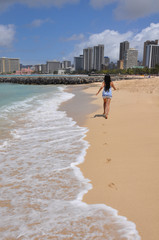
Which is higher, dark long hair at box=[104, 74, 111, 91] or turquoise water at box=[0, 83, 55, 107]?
dark long hair at box=[104, 74, 111, 91]

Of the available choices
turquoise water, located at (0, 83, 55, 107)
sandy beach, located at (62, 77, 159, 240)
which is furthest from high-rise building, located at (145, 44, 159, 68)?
sandy beach, located at (62, 77, 159, 240)

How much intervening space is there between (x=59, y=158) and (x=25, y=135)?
2368mm

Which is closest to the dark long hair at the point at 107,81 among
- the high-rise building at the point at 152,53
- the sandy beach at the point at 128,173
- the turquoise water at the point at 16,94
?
the sandy beach at the point at 128,173

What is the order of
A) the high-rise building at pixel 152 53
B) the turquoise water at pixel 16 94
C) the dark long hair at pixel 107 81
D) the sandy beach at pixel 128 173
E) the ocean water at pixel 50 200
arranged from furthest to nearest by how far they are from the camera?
1. the high-rise building at pixel 152 53
2. the turquoise water at pixel 16 94
3. the dark long hair at pixel 107 81
4. the sandy beach at pixel 128 173
5. the ocean water at pixel 50 200

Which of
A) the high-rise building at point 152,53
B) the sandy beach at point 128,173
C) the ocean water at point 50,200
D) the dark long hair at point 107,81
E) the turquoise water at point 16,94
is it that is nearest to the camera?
the ocean water at point 50,200

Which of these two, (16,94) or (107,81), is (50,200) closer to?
(107,81)

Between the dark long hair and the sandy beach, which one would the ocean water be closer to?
the sandy beach

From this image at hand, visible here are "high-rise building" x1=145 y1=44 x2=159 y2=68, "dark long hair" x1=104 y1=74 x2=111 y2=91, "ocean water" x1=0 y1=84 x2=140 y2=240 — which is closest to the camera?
"ocean water" x1=0 y1=84 x2=140 y2=240

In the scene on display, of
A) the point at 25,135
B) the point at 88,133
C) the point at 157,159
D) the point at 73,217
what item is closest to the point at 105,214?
the point at 73,217

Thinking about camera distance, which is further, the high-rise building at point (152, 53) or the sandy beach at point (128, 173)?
the high-rise building at point (152, 53)

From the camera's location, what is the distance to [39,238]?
208 cm

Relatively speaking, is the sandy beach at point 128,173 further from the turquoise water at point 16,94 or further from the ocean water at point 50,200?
the turquoise water at point 16,94

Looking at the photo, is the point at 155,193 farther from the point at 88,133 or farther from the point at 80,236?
the point at 88,133

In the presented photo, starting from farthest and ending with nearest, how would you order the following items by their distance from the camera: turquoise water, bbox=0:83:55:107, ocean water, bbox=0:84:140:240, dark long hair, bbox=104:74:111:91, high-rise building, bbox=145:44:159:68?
high-rise building, bbox=145:44:159:68 → turquoise water, bbox=0:83:55:107 → dark long hair, bbox=104:74:111:91 → ocean water, bbox=0:84:140:240
